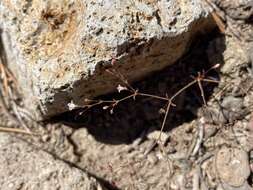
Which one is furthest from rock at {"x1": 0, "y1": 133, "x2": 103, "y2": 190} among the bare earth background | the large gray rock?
the large gray rock

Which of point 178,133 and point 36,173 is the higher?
point 36,173

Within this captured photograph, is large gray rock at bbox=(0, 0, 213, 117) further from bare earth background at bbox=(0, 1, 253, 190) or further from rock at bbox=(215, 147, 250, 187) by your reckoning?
rock at bbox=(215, 147, 250, 187)

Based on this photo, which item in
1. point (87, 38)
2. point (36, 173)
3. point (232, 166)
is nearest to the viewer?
point (87, 38)

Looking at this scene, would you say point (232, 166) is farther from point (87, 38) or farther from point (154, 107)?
point (87, 38)

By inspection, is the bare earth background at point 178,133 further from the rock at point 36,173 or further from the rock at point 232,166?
the rock at point 36,173

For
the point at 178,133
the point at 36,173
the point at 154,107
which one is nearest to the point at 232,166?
the point at 178,133

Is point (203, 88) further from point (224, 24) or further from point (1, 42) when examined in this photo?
point (1, 42)
